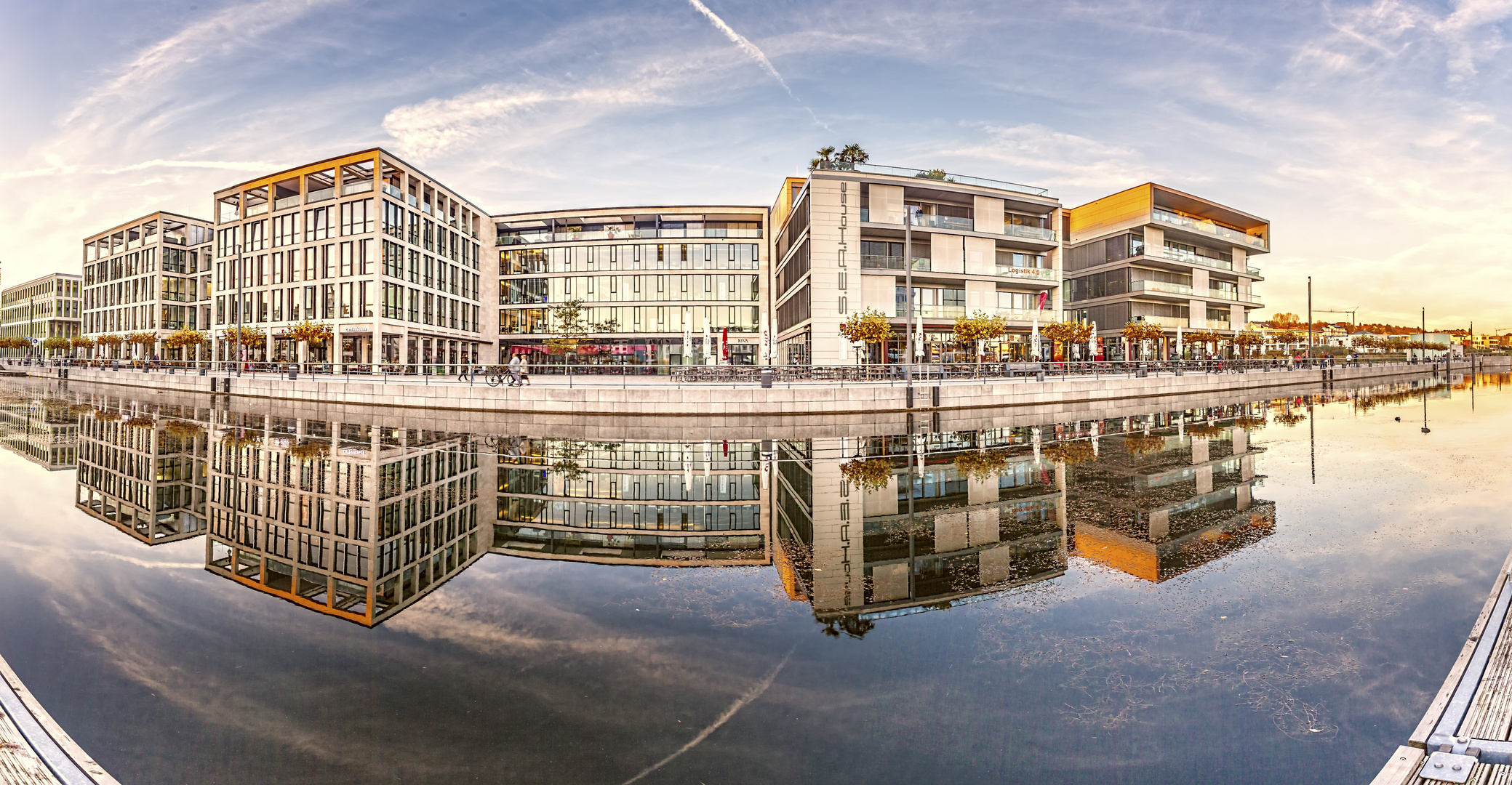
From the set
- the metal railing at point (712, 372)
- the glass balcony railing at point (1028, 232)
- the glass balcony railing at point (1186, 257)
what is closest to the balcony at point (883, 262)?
the metal railing at point (712, 372)

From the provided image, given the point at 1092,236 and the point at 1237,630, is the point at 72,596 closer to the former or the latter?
the point at 1237,630

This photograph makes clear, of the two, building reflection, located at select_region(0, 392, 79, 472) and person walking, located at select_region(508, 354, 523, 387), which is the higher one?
person walking, located at select_region(508, 354, 523, 387)

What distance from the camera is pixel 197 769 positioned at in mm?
3867

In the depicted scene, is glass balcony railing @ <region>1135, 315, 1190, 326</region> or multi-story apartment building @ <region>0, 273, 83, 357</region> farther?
multi-story apartment building @ <region>0, 273, 83, 357</region>

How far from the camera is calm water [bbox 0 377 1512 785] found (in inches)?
159

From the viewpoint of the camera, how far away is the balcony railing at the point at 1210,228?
63438 mm

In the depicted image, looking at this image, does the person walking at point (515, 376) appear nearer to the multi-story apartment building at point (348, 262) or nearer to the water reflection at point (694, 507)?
the water reflection at point (694, 507)

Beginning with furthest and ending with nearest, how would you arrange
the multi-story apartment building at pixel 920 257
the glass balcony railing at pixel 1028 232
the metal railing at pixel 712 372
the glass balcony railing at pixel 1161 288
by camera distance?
the glass balcony railing at pixel 1161 288 < the glass balcony railing at pixel 1028 232 < the multi-story apartment building at pixel 920 257 < the metal railing at pixel 712 372

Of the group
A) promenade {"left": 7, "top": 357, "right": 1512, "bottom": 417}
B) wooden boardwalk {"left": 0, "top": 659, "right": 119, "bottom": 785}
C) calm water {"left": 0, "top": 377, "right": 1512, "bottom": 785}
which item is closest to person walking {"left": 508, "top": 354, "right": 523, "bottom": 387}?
promenade {"left": 7, "top": 357, "right": 1512, "bottom": 417}

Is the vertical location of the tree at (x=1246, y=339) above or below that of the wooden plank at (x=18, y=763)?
above

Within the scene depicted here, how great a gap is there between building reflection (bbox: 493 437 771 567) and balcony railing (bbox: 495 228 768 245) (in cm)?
5532

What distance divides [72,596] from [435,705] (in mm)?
5481

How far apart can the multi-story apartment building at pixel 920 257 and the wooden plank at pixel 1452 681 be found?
3898 cm

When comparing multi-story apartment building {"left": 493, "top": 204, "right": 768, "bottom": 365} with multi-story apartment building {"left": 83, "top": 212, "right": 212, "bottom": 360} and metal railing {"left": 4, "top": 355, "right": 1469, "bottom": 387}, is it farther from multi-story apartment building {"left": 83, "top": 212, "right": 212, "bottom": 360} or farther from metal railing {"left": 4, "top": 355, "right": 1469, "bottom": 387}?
multi-story apartment building {"left": 83, "top": 212, "right": 212, "bottom": 360}
